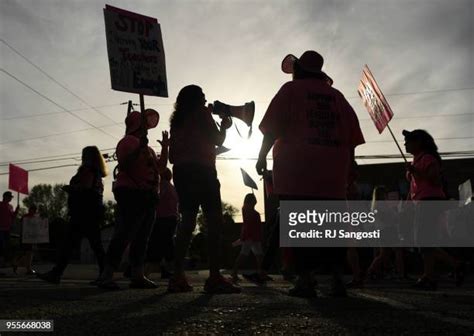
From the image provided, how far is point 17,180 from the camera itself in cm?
1591

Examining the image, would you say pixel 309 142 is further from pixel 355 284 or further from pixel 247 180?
pixel 247 180

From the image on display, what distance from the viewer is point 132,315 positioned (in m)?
2.96

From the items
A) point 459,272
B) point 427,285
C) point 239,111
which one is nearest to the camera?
point 239,111

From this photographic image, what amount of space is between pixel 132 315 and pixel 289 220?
1772 mm

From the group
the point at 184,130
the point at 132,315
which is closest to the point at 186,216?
the point at 184,130

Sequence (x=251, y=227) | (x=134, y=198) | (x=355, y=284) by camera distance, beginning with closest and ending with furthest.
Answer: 1. (x=134, y=198)
2. (x=355, y=284)
3. (x=251, y=227)

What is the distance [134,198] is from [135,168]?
0.30 m

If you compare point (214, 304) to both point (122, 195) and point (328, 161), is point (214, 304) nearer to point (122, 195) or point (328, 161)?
point (328, 161)

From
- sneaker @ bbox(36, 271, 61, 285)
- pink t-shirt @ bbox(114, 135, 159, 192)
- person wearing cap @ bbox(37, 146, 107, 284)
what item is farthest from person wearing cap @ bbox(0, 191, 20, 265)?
pink t-shirt @ bbox(114, 135, 159, 192)

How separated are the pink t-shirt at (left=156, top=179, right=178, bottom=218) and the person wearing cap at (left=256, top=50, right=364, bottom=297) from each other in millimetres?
4093

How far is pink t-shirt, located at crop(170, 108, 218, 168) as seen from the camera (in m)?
4.89

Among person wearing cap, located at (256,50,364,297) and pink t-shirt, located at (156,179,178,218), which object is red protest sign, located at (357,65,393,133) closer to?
pink t-shirt, located at (156,179,178,218)

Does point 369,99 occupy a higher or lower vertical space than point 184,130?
higher

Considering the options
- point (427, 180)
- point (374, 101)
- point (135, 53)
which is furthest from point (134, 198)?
point (374, 101)
